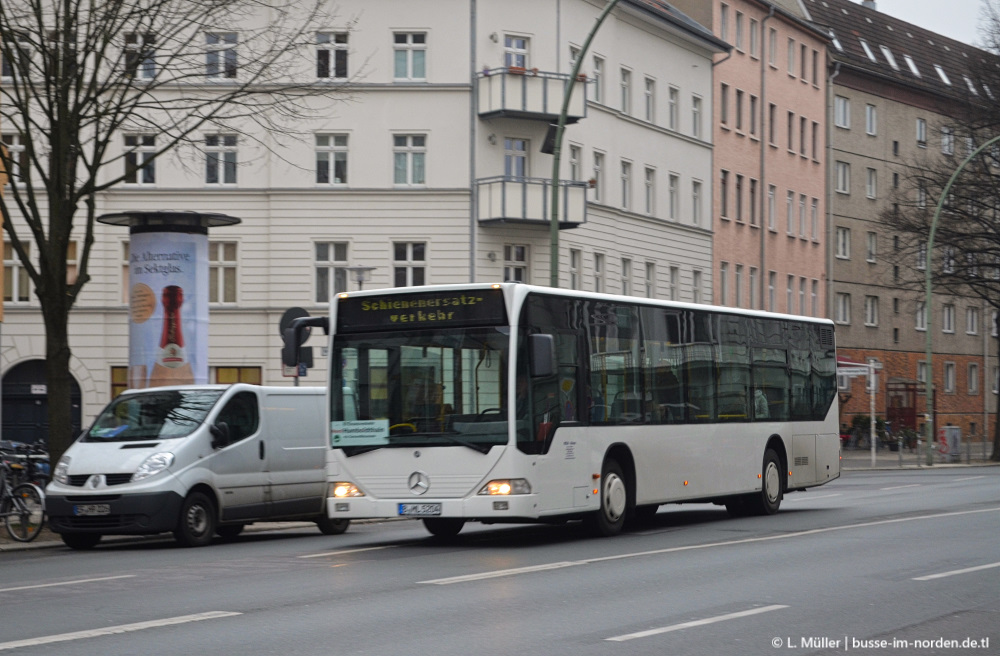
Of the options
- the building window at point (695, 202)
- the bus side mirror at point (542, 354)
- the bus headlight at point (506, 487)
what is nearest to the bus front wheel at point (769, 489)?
the bus headlight at point (506, 487)

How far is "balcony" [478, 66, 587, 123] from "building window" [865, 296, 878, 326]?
104 ft

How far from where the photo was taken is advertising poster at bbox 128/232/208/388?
82.4 feet

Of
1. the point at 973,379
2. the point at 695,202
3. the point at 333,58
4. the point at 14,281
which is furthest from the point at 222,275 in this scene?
the point at 973,379

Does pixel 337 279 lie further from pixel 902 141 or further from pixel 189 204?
pixel 902 141

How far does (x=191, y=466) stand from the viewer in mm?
17406

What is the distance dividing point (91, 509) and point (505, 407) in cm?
487

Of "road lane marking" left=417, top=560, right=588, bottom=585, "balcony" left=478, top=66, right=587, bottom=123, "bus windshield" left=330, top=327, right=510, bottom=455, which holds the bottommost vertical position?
"road lane marking" left=417, top=560, right=588, bottom=585

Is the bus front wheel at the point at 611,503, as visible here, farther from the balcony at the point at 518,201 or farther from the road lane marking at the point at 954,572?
the balcony at the point at 518,201

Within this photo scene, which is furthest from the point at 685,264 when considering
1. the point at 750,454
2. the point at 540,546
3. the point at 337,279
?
the point at 540,546

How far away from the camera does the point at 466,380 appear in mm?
15953

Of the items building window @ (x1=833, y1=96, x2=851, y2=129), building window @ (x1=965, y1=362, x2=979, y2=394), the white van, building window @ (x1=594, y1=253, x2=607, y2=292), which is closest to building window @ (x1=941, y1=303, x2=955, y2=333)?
building window @ (x1=965, y1=362, x2=979, y2=394)

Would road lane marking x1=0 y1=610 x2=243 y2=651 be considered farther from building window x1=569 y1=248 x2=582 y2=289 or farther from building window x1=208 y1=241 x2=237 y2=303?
building window x1=569 y1=248 x2=582 y2=289

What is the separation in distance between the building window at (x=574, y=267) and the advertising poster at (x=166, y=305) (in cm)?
2291

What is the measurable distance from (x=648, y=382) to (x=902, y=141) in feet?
203
